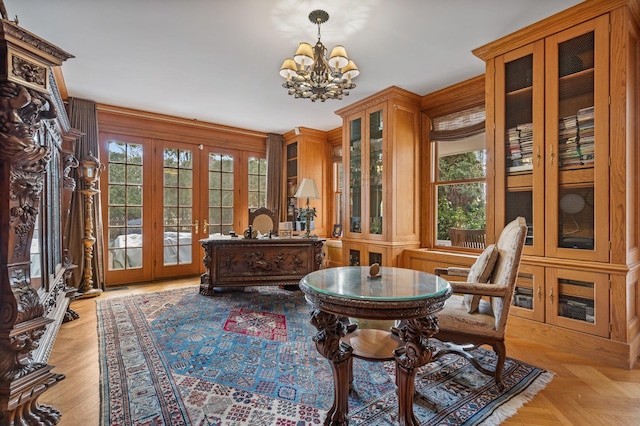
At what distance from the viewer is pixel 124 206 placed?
4.77m

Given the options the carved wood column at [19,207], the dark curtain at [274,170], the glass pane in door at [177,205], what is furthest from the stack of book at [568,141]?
the glass pane in door at [177,205]

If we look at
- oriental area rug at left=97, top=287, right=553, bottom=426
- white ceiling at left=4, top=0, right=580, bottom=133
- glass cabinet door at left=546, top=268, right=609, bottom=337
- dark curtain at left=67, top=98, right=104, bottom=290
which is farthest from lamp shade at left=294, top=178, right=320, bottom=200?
dark curtain at left=67, top=98, right=104, bottom=290

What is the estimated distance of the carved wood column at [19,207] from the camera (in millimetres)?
1288

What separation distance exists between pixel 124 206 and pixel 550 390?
5.44 metres

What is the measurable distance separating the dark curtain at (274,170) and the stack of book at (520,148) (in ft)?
13.6

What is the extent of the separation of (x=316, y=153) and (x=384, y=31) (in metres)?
3.43

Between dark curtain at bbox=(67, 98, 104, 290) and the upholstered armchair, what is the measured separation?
455 centimetres

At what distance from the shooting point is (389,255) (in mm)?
3936

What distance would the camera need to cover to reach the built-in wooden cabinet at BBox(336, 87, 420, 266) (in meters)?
3.95

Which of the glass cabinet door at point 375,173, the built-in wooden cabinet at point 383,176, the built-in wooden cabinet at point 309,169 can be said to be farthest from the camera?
the built-in wooden cabinet at point 309,169

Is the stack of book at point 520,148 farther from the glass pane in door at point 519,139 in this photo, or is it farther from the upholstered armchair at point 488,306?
the upholstered armchair at point 488,306

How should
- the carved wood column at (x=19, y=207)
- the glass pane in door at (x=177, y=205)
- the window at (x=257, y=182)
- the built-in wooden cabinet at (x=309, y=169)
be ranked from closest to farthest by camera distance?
the carved wood column at (x=19, y=207), the glass pane in door at (x=177, y=205), the built-in wooden cabinet at (x=309, y=169), the window at (x=257, y=182)

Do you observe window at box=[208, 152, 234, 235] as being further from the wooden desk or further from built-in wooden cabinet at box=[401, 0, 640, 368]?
built-in wooden cabinet at box=[401, 0, 640, 368]

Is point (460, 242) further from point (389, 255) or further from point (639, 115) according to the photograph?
point (639, 115)
